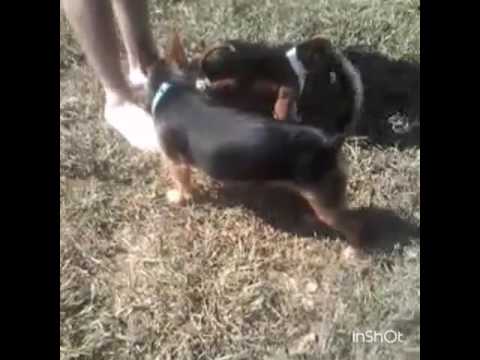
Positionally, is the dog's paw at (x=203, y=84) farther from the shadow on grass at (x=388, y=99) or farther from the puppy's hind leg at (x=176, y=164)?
the shadow on grass at (x=388, y=99)

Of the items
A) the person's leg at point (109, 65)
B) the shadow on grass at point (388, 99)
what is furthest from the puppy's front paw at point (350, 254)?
the person's leg at point (109, 65)

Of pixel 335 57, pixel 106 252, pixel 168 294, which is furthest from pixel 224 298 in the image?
pixel 335 57

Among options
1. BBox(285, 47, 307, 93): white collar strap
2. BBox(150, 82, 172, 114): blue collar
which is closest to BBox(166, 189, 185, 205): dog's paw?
BBox(150, 82, 172, 114): blue collar

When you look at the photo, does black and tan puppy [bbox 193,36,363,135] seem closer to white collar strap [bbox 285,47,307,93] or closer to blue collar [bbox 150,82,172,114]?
A: white collar strap [bbox 285,47,307,93]

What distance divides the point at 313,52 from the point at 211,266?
2.43 ft

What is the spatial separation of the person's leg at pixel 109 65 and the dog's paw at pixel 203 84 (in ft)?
0.80

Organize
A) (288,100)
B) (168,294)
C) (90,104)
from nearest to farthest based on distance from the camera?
1. (168,294)
2. (288,100)
3. (90,104)

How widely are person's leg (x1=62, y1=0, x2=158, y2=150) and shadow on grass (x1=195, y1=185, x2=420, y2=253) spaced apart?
1.01 feet

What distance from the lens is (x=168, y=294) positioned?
8.98 feet

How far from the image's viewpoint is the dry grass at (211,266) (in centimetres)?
265

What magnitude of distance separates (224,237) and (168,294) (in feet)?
0.82

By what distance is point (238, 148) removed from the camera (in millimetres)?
2662
